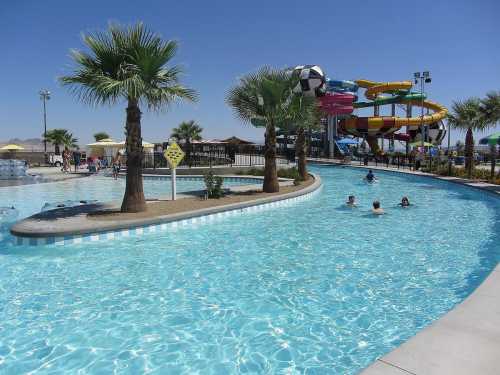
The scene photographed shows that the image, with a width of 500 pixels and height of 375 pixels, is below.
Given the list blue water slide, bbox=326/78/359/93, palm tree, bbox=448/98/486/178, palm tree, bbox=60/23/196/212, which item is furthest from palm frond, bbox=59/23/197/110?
blue water slide, bbox=326/78/359/93

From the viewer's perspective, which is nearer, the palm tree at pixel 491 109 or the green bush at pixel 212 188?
the green bush at pixel 212 188

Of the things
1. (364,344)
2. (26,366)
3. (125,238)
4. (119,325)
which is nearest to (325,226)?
(125,238)

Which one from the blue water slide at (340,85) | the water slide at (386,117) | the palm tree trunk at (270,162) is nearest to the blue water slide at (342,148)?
the water slide at (386,117)

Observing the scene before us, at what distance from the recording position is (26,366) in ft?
13.4

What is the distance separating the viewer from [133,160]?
36.1 feet

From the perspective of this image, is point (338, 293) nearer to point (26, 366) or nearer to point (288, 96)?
point (26, 366)

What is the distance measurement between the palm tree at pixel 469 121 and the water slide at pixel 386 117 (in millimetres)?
16110

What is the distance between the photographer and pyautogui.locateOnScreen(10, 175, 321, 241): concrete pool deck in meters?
8.72

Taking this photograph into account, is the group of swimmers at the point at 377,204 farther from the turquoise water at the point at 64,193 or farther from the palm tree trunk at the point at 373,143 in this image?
the palm tree trunk at the point at 373,143

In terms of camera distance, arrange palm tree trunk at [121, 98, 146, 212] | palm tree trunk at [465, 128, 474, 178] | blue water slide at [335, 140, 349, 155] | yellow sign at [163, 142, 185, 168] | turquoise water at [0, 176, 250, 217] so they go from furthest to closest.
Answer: blue water slide at [335, 140, 349, 155] → palm tree trunk at [465, 128, 474, 178] → turquoise water at [0, 176, 250, 217] → yellow sign at [163, 142, 185, 168] → palm tree trunk at [121, 98, 146, 212]

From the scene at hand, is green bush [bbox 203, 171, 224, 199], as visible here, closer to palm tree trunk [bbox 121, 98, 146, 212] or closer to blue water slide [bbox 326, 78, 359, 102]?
palm tree trunk [bbox 121, 98, 146, 212]

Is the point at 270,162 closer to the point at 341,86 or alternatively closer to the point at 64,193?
the point at 64,193

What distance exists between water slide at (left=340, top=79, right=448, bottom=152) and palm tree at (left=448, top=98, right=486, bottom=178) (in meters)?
16.1

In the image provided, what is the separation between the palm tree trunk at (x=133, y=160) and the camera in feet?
35.6
